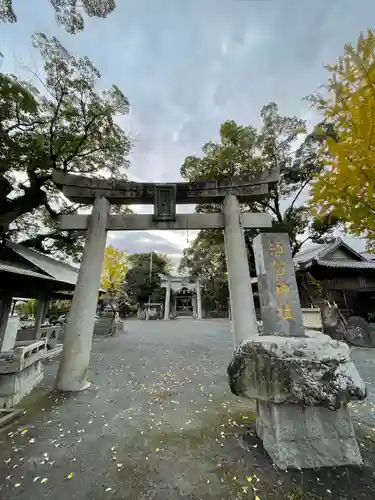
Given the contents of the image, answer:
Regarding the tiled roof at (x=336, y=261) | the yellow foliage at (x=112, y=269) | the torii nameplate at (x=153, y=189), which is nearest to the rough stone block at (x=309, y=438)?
the torii nameplate at (x=153, y=189)

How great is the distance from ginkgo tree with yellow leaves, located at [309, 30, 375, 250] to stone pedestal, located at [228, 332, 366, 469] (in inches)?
134

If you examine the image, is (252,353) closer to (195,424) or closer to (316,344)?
(316,344)

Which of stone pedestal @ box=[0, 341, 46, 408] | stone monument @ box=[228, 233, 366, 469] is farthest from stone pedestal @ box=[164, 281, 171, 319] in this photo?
stone monument @ box=[228, 233, 366, 469]

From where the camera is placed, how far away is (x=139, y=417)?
11.3 feet

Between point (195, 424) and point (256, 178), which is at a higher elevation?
point (256, 178)

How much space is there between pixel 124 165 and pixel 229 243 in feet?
26.7

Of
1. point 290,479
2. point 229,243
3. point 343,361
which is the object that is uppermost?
point 229,243

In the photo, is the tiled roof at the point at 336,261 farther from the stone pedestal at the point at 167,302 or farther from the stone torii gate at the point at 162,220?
the stone pedestal at the point at 167,302

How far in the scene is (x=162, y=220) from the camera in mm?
5719

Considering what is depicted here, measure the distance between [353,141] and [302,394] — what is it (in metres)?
4.66

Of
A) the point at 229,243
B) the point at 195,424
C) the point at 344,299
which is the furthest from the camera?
the point at 344,299

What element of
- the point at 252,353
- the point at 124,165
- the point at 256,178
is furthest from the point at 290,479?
the point at 124,165

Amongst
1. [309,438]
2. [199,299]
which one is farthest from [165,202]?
[199,299]

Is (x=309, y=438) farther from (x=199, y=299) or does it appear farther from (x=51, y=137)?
(x=199, y=299)
